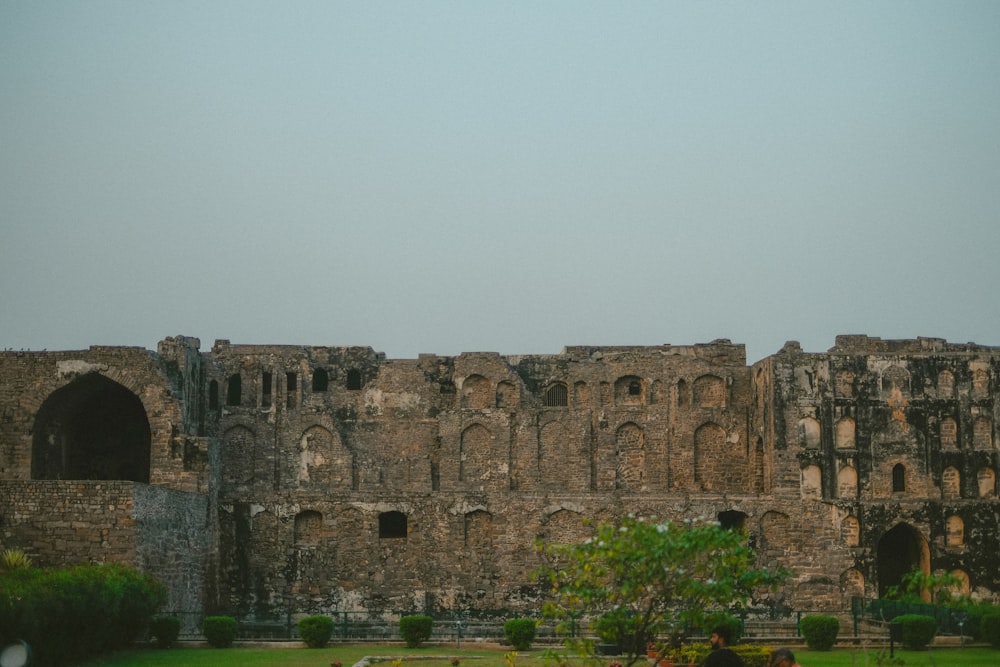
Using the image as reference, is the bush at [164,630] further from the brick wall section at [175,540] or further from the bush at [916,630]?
the bush at [916,630]

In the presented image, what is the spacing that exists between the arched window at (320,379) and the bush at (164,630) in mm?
19286

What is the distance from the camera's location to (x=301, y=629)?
3186 cm

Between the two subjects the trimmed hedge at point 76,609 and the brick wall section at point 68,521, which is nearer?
the trimmed hedge at point 76,609

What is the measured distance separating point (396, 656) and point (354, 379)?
21893mm

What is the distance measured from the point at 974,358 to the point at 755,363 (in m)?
7.48

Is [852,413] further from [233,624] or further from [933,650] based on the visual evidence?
[233,624]

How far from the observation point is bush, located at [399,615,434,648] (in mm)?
31875

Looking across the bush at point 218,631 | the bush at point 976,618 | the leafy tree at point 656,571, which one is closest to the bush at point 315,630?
the bush at point 218,631

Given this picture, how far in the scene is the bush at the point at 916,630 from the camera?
31328 millimetres

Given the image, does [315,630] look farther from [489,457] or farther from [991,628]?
[489,457]

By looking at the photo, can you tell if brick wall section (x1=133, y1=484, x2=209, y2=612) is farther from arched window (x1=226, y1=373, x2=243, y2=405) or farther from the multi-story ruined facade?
arched window (x1=226, y1=373, x2=243, y2=405)

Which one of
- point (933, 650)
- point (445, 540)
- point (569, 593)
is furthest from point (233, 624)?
point (933, 650)

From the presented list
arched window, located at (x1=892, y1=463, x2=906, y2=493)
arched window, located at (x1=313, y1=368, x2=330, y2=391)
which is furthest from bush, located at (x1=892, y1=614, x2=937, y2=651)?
arched window, located at (x1=313, y1=368, x2=330, y2=391)

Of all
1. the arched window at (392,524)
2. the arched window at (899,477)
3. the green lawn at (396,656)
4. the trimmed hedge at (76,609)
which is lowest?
the green lawn at (396,656)
